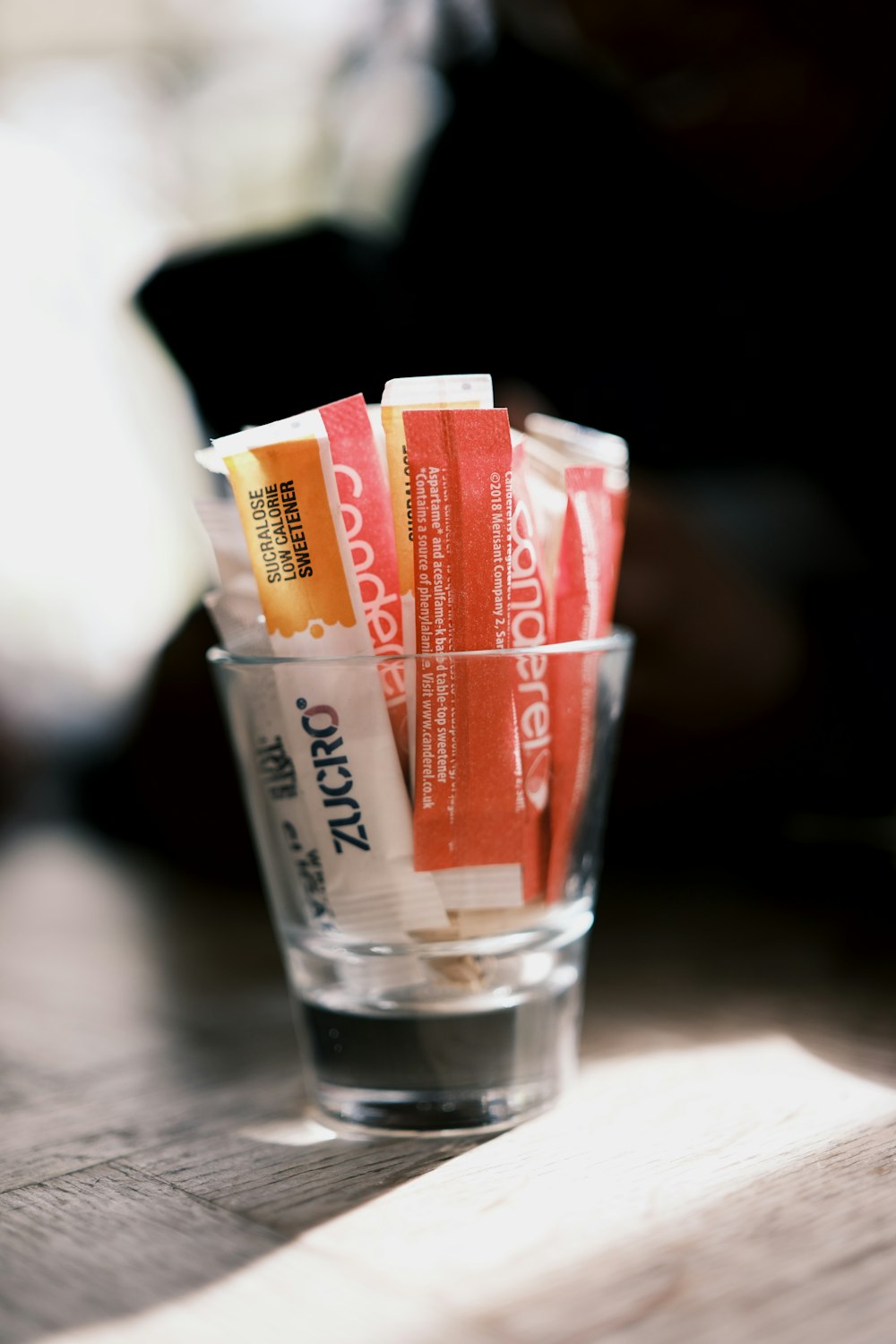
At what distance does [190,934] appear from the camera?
68cm

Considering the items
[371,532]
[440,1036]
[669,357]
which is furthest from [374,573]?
[669,357]

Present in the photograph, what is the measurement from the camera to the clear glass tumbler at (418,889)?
0.37 meters

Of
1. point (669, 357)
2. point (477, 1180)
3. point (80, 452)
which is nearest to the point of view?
point (477, 1180)

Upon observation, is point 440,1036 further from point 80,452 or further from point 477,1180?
point 80,452

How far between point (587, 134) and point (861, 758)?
2.66 ft

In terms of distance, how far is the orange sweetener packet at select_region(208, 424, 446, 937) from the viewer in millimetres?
366

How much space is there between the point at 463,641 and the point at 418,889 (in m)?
0.08

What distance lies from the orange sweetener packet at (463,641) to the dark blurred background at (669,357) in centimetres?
13

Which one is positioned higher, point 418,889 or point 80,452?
point 418,889

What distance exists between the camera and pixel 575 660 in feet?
1.30

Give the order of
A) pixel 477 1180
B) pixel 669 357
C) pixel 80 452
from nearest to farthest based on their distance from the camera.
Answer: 1. pixel 477 1180
2. pixel 669 357
3. pixel 80 452

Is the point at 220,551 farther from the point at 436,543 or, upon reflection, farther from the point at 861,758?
the point at 861,758

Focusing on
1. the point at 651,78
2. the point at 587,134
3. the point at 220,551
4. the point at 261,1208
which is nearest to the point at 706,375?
the point at 651,78

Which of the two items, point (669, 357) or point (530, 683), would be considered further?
point (669, 357)
